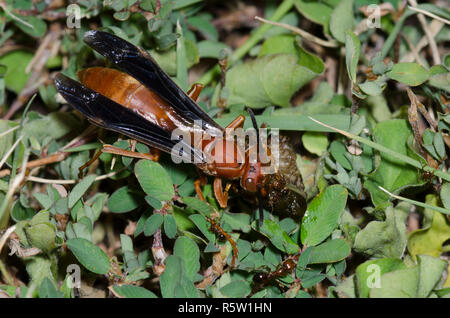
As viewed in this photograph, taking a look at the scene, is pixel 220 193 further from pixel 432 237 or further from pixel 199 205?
pixel 432 237

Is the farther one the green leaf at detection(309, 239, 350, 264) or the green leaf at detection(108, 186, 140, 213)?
the green leaf at detection(108, 186, 140, 213)

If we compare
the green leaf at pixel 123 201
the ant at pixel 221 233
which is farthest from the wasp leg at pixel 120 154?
the ant at pixel 221 233

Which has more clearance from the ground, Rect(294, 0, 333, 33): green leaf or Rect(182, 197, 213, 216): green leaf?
Rect(294, 0, 333, 33): green leaf

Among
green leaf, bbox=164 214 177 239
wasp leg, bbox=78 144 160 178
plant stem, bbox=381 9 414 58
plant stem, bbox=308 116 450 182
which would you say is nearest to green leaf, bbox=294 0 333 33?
Answer: plant stem, bbox=381 9 414 58

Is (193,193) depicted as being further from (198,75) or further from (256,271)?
(198,75)

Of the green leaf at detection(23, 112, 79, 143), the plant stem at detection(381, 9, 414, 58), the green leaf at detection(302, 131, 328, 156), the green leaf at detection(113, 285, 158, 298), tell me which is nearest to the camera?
the green leaf at detection(113, 285, 158, 298)

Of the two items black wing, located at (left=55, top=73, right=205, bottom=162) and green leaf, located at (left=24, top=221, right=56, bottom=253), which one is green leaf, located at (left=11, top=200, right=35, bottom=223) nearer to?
green leaf, located at (left=24, top=221, right=56, bottom=253)

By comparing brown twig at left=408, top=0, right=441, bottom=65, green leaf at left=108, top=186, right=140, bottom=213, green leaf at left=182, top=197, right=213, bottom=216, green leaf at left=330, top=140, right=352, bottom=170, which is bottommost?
green leaf at left=182, top=197, right=213, bottom=216

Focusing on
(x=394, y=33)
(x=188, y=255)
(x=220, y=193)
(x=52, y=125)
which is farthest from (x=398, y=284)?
(x=52, y=125)

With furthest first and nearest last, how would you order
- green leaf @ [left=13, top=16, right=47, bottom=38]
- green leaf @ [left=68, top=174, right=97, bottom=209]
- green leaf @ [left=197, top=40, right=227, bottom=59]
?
1. green leaf @ [left=197, top=40, right=227, bottom=59]
2. green leaf @ [left=13, top=16, right=47, bottom=38]
3. green leaf @ [left=68, top=174, right=97, bottom=209]
